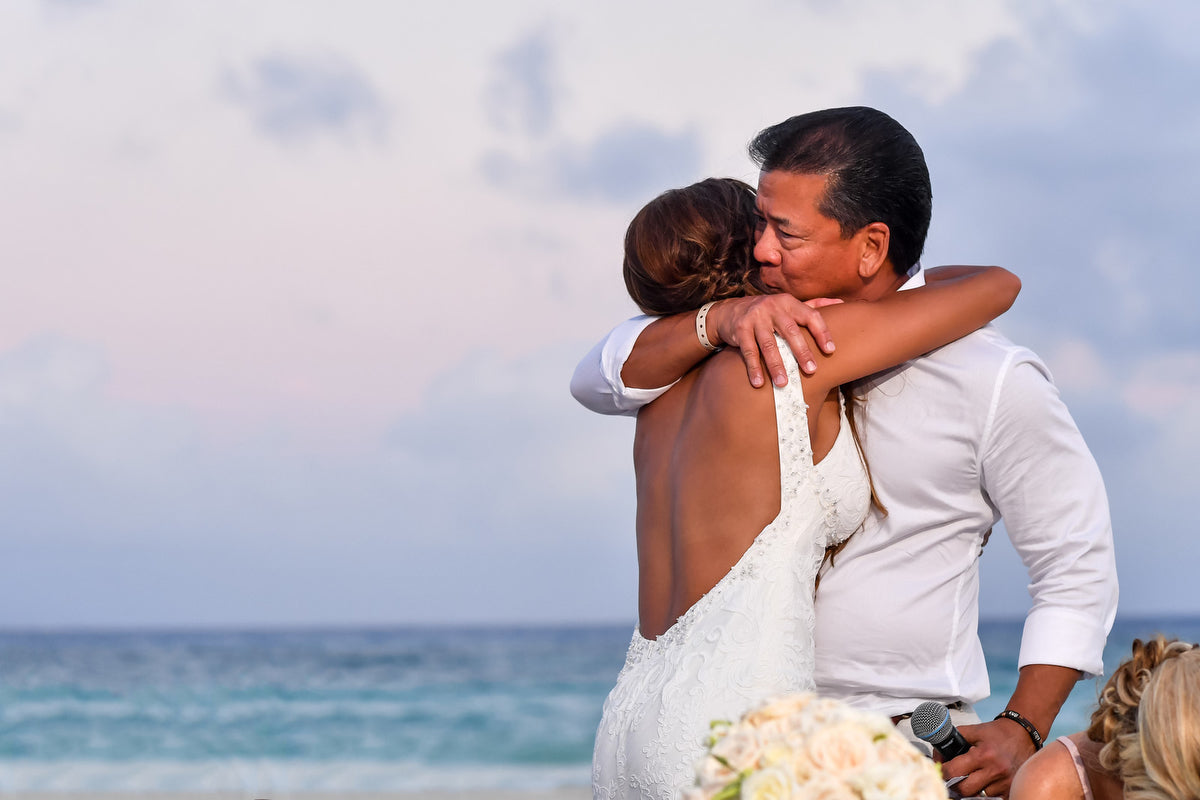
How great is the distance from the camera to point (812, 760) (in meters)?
1.23

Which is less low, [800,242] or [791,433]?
[800,242]

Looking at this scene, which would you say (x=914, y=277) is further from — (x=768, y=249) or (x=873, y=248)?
(x=768, y=249)

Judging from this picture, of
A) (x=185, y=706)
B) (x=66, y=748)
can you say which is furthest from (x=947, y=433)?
(x=185, y=706)

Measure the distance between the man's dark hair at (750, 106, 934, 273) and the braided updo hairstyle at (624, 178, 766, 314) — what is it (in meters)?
0.13

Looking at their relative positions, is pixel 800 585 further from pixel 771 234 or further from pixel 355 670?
pixel 355 670

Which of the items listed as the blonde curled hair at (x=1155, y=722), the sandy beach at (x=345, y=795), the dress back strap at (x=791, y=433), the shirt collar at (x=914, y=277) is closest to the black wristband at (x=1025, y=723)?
the blonde curled hair at (x=1155, y=722)

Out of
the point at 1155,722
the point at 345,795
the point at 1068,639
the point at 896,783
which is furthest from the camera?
the point at 345,795

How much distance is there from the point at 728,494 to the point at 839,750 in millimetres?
1084

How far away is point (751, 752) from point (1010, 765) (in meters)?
1.28

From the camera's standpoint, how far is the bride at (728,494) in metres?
2.27

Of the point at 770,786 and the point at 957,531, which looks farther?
the point at 957,531

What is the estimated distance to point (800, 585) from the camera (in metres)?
2.32

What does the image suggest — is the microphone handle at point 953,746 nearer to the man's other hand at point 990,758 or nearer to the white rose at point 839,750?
the man's other hand at point 990,758

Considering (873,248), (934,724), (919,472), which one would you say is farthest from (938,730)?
(873,248)
